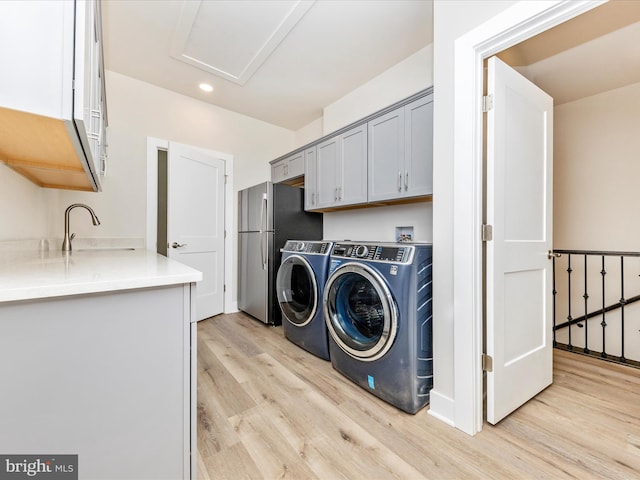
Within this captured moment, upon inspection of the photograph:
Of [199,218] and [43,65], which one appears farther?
[199,218]

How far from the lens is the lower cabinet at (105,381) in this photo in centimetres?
69

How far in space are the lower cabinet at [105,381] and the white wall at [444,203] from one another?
1264 millimetres

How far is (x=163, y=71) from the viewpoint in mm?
2783

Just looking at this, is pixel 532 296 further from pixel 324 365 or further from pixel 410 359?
pixel 324 365

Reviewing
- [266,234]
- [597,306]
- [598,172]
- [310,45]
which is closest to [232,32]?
[310,45]

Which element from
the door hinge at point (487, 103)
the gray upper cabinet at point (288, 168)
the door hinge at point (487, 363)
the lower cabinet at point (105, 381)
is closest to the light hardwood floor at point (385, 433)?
the door hinge at point (487, 363)

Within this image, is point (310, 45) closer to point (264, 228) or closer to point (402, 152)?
point (402, 152)

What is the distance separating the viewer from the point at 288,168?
346 cm

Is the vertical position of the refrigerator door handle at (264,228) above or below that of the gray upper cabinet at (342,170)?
below

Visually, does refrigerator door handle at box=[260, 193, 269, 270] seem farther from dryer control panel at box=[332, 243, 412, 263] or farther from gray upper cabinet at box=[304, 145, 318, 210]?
dryer control panel at box=[332, 243, 412, 263]

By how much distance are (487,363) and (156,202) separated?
10.8 ft

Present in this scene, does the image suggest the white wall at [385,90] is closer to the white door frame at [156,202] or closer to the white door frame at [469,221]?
the white door frame at [469,221]

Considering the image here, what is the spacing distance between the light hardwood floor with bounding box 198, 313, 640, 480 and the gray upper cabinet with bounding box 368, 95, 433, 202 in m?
1.46

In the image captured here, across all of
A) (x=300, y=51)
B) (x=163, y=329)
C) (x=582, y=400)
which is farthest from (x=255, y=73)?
(x=582, y=400)
